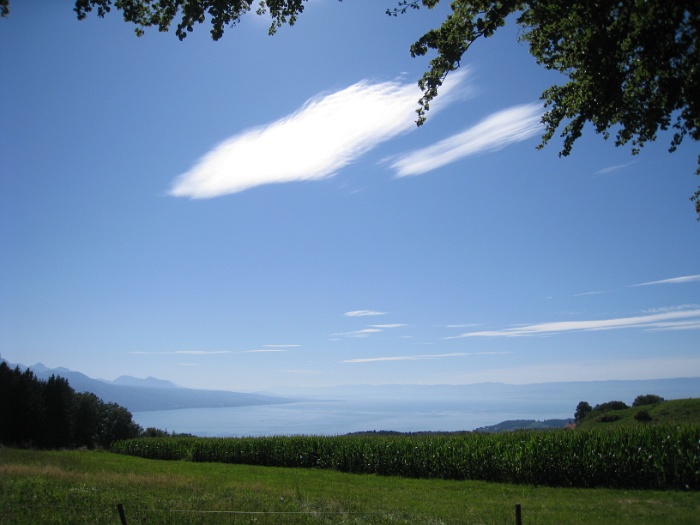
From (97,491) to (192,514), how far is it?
6615 mm

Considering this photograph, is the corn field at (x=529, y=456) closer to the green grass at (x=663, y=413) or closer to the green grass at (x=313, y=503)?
the green grass at (x=313, y=503)

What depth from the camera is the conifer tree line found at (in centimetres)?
6694

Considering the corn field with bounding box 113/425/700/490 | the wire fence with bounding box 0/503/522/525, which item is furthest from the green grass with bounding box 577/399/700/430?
the wire fence with bounding box 0/503/522/525

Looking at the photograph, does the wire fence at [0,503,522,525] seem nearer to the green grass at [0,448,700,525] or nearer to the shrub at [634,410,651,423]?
the green grass at [0,448,700,525]

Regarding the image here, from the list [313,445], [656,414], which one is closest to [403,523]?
[313,445]

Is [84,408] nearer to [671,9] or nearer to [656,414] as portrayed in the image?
[656,414]

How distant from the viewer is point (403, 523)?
1317 cm

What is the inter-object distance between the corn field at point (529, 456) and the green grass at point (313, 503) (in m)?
1.65

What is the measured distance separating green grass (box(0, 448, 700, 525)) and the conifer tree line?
2241 inches

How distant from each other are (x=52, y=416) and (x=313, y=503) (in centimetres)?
7432

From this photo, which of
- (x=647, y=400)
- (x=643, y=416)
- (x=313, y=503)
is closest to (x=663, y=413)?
(x=643, y=416)

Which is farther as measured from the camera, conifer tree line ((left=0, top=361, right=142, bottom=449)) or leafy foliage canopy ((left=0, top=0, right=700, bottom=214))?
conifer tree line ((left=0, top=361, right=142, bottom=449))

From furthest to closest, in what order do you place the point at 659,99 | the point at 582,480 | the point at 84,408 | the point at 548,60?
1. the point at 84,408
2. the point at 582,480
3. the point at 548,60
4. the point at 659,99

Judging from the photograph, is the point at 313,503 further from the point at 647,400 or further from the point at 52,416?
the point at 52,416
